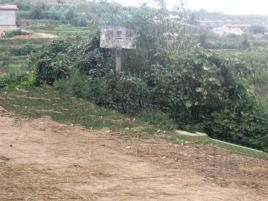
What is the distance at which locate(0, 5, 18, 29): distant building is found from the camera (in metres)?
46.5

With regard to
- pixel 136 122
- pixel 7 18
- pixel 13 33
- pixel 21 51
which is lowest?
pixel 21 51

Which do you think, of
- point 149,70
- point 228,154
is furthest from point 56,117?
point 228,154

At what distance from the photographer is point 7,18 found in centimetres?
4850

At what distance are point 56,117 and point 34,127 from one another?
2.61ft

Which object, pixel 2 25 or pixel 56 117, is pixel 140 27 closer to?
pixel 56 117

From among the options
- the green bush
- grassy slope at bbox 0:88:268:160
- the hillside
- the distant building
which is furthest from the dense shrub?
grassy slope at bbox 0:88:268:160

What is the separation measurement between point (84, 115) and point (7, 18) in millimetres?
41556

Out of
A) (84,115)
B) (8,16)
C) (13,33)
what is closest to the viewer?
(84,115)

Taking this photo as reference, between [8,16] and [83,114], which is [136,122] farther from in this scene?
[8,16]

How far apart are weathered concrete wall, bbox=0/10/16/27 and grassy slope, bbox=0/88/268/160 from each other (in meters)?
37.8

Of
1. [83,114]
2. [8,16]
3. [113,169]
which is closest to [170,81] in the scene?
[83,114]

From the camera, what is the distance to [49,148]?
7340 millimetres

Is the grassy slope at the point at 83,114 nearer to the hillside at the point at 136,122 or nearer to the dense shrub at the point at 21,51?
the hillside at the point at 136,122

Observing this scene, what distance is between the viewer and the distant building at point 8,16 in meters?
46.5
